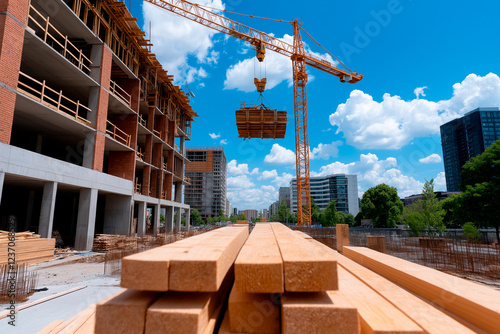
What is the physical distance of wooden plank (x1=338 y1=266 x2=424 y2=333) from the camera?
135 centimetres

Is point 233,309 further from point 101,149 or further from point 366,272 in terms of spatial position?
point 101,149

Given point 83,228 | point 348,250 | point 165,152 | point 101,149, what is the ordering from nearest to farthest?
point 348,250
point 83,228
point 101,149
point 165,152

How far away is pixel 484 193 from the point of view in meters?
25.5

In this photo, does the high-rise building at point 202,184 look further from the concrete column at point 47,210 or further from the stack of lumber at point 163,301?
the stack of lumber at point 163,301

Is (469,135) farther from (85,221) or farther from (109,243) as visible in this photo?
(85,221)

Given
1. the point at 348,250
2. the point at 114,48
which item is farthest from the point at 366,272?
the point at 114,48

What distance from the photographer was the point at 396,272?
8.32ft

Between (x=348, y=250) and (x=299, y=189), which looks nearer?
(x=348, y=250)

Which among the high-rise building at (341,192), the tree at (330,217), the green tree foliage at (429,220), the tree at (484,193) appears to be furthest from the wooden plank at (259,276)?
the high-rise building at (341,192)

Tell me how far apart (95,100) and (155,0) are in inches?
776

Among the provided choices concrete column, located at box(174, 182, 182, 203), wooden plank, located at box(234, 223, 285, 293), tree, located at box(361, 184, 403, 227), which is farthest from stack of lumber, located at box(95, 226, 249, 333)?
tree, located at box(361, 184, 403, 227)

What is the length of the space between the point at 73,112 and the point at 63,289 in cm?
1060

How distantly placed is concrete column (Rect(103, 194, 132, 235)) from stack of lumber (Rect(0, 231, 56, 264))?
26.6 feet

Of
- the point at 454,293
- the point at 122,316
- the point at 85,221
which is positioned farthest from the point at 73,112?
the point at 454,293
